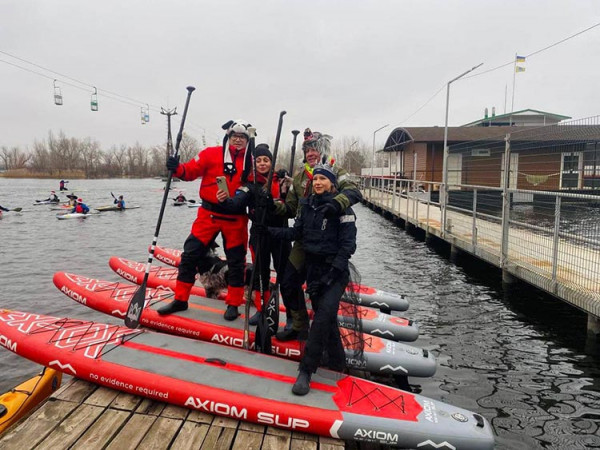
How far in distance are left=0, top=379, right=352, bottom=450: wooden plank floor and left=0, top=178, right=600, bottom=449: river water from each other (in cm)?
246

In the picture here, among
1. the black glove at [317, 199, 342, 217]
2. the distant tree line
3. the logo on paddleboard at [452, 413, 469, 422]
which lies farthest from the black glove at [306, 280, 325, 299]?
the distant tree line

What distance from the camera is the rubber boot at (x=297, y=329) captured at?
487cm

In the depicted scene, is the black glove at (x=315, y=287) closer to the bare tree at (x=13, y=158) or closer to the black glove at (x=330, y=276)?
the black glove at (x=330, y=276)

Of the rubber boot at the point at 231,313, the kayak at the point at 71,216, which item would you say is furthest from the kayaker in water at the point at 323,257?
the kayak at the point at 71,216

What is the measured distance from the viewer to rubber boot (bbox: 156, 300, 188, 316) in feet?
18.7

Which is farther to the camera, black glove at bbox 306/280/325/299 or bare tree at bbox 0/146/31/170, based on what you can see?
bare tree at bbox 0/146/31/170

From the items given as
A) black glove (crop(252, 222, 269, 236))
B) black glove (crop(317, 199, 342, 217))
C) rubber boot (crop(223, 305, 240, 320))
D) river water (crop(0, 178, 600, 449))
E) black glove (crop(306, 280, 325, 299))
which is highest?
black glove (crop(317, 199, 342, 217))

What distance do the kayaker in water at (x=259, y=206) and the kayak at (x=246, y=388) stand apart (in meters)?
1.08

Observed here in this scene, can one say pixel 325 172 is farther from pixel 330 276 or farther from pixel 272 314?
pixel 272 314

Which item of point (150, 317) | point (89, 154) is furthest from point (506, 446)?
point (89, 154)

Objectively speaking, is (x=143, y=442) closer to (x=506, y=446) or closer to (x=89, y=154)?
(x=506, y=446)

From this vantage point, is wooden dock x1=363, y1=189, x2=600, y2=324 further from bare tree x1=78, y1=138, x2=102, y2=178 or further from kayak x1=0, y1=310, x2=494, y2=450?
bare tree x1=78, y1=138, x2=102, y2=178

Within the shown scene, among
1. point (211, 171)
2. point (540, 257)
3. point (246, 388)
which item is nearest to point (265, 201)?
point (211, 171)

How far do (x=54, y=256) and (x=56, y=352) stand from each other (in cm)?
1133
